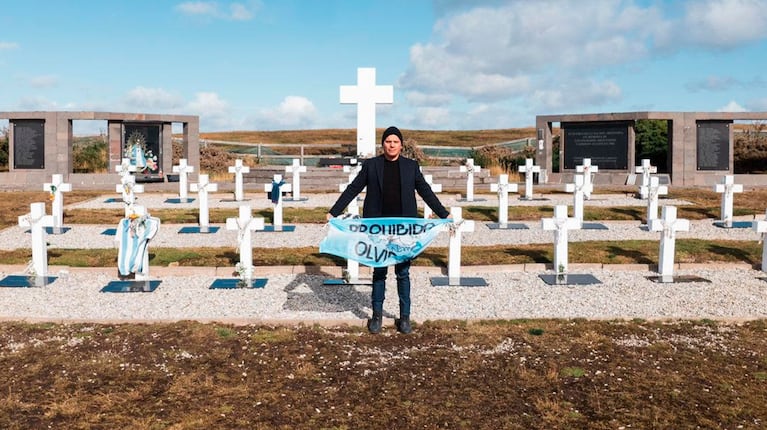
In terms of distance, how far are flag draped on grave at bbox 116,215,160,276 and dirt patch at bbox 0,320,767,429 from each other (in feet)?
7.90

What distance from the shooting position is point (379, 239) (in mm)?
7762

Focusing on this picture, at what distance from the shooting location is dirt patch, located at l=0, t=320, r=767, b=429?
5234 millimetres

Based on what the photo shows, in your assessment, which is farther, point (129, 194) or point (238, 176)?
point (238, 176)

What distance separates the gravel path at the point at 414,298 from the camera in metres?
8.59

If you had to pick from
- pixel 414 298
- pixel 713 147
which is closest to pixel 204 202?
pixel 414 298

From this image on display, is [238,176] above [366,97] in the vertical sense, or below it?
below

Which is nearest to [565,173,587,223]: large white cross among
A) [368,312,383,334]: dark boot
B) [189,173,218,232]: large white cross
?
[189,173,218,232]: large white cross

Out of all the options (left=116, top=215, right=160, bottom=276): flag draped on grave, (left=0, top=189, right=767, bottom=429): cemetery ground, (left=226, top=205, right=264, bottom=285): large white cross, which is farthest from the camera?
(left=226, top=205, right=264, bottom=285): large white cross

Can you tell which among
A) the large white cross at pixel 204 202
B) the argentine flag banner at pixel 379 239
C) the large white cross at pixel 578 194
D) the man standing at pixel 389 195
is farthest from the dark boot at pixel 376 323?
the large white cross at pixel 578 194

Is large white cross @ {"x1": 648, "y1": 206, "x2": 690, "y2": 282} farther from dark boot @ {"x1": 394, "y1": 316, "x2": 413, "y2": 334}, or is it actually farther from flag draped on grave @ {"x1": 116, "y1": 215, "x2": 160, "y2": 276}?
flag draped on grave @ {"x1": 116, "y1": 215, "x2": 160, "y2": 276}

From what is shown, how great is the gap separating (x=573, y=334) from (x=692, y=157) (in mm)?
24154

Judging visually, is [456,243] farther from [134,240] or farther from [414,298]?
[134,240]

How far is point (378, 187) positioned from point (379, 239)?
636 mm

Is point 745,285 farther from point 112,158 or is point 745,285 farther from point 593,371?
point 112,158
